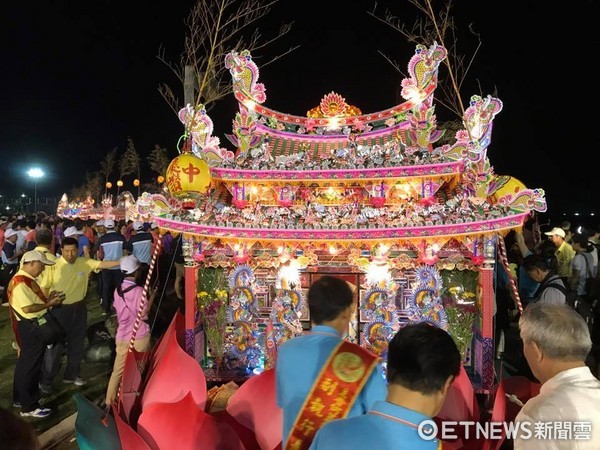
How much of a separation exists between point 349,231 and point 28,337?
352 cm

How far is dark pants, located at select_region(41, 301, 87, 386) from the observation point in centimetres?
541

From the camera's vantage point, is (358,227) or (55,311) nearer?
(358,227)

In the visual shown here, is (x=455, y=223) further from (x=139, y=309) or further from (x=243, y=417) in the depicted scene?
(x=139, y=309)

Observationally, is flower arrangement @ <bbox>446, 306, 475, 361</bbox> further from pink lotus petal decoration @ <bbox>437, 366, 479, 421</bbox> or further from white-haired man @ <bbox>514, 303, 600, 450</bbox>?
white-haired man @ <bbox>514, 303, 600, 450</bbox>

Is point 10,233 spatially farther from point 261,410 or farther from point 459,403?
point 459,403

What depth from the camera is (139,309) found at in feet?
15.6

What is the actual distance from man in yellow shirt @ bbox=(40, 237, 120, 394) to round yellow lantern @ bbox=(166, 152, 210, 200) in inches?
52.8

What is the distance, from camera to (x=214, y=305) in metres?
5.77

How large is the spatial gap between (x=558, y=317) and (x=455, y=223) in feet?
10.2

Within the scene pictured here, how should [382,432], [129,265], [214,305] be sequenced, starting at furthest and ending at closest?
[214,305]
[129,265]
[382,432]

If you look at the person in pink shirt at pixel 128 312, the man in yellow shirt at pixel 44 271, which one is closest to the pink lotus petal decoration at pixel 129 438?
the person in pink shirt at pixel 128 312

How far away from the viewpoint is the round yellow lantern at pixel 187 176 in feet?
17.2

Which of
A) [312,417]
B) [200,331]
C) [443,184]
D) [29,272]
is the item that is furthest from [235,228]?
[312,417]

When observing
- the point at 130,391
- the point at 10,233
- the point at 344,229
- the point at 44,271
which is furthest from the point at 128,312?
the point at 10,233
